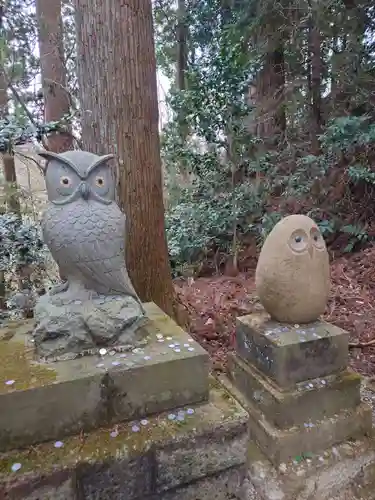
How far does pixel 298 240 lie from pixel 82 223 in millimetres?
Answer: 1152

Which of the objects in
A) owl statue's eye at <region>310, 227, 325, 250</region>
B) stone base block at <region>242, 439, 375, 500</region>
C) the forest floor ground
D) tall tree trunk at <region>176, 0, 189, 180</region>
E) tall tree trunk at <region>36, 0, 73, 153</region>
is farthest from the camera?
tall tree trunk at <region>176, 0, 189, 180</region>

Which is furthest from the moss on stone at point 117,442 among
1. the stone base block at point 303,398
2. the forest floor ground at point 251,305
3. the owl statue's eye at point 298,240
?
the forest floor ground at point 251,305

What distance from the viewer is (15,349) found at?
1.67m

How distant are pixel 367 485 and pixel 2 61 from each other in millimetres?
4051

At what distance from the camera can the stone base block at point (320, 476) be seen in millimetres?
1895

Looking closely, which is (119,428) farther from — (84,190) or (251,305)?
(251,305)

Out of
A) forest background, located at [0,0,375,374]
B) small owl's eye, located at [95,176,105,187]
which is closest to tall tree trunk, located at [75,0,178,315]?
forest background, located at [0,0,375,374]

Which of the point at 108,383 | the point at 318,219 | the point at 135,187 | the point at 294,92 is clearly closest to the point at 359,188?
the point at 318,219

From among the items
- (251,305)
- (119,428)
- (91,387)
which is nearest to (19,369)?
(91,387)

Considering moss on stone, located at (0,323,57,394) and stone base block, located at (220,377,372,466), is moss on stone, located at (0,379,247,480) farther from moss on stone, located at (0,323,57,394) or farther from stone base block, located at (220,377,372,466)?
stone base block, located at (220,377,372,466)

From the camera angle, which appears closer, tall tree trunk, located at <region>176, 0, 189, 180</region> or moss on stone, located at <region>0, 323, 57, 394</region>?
moss on stone, located at <region>0, 323, 57, 394</region>

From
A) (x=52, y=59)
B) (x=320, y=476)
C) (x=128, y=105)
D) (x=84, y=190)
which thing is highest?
(x=52, y=59)

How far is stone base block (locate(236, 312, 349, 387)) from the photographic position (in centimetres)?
201

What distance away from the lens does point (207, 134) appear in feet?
15.7
